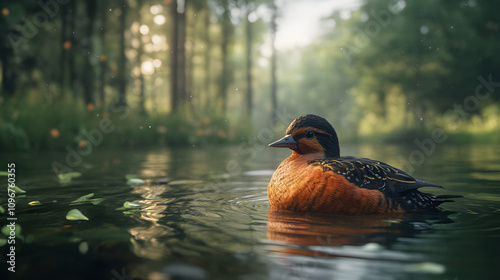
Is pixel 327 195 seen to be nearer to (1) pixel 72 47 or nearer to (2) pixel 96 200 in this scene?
(2) pixel 96 200

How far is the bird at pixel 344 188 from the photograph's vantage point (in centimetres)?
455

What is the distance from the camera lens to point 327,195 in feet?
15.0

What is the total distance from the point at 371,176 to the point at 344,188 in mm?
355

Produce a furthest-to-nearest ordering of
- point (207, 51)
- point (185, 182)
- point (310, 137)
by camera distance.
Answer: point (207, 51) < point (185, 182) < point (310, 137)

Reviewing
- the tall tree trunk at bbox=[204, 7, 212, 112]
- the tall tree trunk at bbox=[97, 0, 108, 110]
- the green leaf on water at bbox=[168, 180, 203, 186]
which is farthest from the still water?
the tall tree trunk at bbox=[204, 7, 212, 112]

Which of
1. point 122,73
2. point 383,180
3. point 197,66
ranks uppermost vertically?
point 197,66

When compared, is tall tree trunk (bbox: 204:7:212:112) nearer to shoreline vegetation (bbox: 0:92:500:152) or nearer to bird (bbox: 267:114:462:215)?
shoreline vegetation (bbox: 0:92:500:152)

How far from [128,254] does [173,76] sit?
66.3ft

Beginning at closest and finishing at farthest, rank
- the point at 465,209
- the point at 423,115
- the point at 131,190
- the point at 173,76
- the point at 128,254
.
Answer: the point at 128,254, the point at 465,209, the point at 131,190, the point at 173,76, the point at 423,115

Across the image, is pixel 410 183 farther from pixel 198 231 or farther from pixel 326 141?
pixel 198 231

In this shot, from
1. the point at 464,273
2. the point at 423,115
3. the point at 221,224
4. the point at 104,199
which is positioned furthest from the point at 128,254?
the point at 423,115

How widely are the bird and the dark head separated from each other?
155 mm

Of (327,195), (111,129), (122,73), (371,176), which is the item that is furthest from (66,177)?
(122,73)

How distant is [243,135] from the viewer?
24.3 metres
